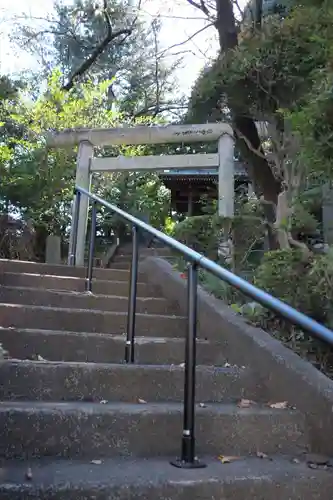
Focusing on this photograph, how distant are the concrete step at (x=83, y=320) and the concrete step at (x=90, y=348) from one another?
0.26m

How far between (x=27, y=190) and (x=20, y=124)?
107 inches

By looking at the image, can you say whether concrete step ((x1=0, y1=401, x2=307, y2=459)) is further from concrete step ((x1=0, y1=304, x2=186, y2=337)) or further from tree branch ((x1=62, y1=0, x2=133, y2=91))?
tree branch ((x1=62, y1=0, x2=133, y2=91))

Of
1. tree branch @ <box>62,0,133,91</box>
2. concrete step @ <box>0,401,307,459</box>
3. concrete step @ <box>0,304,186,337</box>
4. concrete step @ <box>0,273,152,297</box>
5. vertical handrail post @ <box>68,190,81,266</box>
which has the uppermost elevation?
tree branch @ <box>62,0,133,91</box>

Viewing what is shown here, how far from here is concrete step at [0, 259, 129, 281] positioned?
3904 millimetres

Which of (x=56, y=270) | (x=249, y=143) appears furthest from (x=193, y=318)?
(x=249, y=143)

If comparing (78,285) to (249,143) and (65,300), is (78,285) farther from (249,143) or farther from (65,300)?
(249,143)

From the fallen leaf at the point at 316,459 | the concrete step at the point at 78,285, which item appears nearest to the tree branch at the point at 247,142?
the concrete step at the point at 78,285

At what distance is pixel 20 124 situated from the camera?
953cm

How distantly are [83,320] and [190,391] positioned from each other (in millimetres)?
1384

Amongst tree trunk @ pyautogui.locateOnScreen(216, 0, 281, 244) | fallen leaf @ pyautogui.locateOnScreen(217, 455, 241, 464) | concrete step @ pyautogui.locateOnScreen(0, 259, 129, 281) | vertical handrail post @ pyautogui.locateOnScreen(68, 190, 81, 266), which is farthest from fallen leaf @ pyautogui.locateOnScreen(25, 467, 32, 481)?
tree trunk @ pyautogui.locateOnScreen(216, 0, 281, 244)

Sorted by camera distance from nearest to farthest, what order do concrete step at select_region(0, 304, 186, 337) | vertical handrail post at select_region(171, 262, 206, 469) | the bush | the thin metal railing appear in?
1. the thin metal railing
2. vertical handrail post at select_region(171, 262, 206, 469)
3. the bush
4. concrete step at select_region(0, 304, 186, 337)

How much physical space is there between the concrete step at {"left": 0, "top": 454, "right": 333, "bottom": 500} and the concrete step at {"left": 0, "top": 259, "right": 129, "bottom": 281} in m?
2.39

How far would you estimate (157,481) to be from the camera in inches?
61.9

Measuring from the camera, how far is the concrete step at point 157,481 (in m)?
1.48
